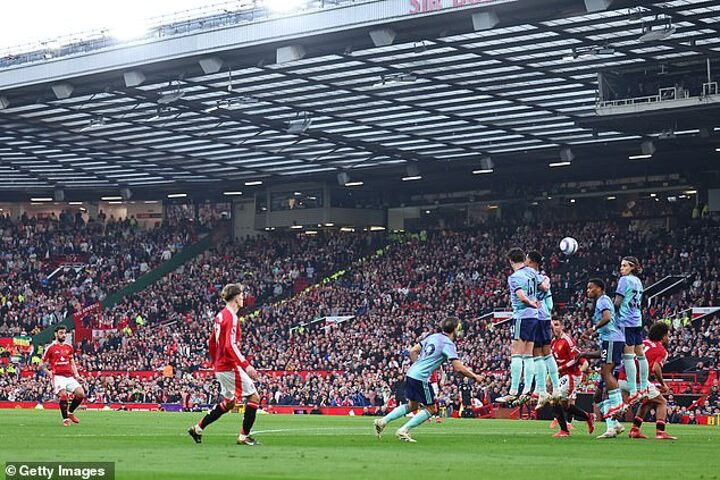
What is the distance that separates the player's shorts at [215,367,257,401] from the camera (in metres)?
17.0

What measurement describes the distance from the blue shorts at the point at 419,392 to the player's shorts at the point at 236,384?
241 cm

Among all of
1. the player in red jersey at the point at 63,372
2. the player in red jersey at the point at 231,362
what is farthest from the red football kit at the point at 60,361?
the player in red jersey at the point at 231,362

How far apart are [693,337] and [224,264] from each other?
110 feet

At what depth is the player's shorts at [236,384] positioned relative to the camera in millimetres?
16969

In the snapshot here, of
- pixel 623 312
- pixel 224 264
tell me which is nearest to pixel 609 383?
pixel 623 312

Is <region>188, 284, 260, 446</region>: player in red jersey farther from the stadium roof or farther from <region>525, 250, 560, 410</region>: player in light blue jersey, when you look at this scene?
the stadium roof

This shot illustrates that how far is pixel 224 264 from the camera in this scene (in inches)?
2773

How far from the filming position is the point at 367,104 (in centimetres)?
4800

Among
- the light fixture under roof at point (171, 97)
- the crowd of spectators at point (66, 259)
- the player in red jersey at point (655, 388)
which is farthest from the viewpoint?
the crowd of spectators at point (66, 259)

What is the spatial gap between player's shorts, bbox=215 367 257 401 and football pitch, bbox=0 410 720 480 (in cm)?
74

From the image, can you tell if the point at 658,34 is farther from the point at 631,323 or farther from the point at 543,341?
the point at 543,341

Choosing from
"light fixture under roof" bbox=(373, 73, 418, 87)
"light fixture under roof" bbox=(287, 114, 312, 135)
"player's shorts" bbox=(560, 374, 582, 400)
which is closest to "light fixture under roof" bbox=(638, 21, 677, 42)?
"light fixture under roof" bbox=(373, 73, 418, 87)

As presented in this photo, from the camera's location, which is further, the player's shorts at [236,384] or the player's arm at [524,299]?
the player's arm at [524,299]

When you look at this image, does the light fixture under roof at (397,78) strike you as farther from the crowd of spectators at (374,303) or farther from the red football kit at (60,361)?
the red football kit at (60,361)
